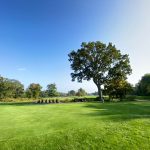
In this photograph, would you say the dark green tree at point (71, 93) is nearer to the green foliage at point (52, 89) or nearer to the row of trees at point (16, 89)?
the green foliage at point (52, 89)

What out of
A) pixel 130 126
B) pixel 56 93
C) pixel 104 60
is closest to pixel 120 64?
pixel 104 60

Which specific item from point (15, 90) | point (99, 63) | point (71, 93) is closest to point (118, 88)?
point (99, 63)

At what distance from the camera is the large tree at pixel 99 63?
144 ft

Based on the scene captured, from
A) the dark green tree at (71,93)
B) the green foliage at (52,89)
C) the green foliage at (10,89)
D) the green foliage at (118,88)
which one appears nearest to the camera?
the green foliage at (118,88)

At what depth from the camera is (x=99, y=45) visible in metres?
43.9

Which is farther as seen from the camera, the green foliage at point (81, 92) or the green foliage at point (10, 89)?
the green foliage at point (81, 92)

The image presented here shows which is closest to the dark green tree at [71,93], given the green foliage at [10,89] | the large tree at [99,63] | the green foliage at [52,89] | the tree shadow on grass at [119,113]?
the green foliage at [52,89]

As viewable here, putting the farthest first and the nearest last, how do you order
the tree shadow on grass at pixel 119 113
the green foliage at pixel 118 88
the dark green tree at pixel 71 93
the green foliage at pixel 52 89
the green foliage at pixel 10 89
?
1. the dark green tree at pixel 71 93
2. the green foliage at pixel 52 89
3. the green foliage at pixel 10 89
4. the green foliage at pixel 118 88
5. the tree shadow on grass at pixel 119 113

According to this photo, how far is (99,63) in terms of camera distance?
44188mm

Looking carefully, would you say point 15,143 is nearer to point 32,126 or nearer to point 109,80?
point 32,126

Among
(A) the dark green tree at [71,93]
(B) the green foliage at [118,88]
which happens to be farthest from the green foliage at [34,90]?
(A) the dark green tree at [71,93]

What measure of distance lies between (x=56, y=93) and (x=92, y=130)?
281 feet

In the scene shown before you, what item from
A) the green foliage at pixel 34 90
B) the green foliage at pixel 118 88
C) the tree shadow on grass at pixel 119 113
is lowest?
the tree shadow on grass at pixel 119 113

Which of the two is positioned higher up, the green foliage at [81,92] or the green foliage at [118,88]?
the green foliage at [81,92]
